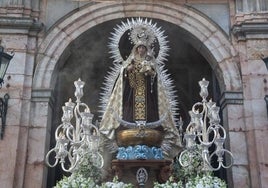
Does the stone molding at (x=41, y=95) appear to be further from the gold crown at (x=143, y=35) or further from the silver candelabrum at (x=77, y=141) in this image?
the gold crown at (x=143, y=35)

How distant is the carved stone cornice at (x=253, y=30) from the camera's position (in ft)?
30.6

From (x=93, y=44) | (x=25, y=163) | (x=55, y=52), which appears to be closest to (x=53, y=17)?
(x=55, y=52)

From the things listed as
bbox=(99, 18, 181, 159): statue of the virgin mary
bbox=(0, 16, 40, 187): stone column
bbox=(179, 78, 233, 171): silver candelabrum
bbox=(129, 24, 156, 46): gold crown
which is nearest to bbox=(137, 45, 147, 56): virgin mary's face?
bbox=(99, 18, 181, 159): statue of the virgin mary

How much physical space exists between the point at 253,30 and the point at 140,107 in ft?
10.0

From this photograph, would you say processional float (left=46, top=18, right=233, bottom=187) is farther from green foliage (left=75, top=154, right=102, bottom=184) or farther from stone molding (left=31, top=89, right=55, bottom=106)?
stone molding (left=31, top=89, right=55, bottom=106)

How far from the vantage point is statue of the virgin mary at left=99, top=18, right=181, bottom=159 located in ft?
25.6

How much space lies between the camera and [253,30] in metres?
9.34

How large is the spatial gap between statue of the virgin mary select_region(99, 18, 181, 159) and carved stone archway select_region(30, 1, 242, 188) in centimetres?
119

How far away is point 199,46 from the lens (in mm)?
9797

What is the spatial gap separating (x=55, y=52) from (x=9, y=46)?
92cm

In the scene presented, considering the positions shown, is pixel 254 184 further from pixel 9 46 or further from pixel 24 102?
pixel 9 46

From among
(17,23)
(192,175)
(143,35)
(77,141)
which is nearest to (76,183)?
(77,141)

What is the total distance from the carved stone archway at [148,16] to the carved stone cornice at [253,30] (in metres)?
0.36

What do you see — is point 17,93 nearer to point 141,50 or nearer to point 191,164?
point 141,50
